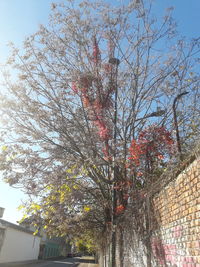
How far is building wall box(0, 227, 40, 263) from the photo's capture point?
74.9 feet

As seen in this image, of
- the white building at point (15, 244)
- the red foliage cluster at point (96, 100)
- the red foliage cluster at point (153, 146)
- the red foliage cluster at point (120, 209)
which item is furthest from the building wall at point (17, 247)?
the red foliage cluster at point (153, 146)

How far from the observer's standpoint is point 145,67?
26.0 feet

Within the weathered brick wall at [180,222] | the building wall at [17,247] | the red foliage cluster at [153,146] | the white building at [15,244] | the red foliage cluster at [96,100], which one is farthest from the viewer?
the building wall at [17,247]

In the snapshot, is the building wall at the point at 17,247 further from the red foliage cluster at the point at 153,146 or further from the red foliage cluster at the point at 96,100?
the red foliage cluster at the point at 153,146

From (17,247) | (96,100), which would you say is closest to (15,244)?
(17,247)

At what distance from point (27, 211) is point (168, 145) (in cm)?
551

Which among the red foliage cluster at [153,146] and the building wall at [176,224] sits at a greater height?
the red foliage cluster at [153,146]

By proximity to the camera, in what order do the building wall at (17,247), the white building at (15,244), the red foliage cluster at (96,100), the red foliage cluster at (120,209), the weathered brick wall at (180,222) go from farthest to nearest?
the building wall at (17,247), the white building at (15,244), the red foliage cluster at (120,209), the red foliage cluster at (96,100), the weathered brick wall at (180,222)

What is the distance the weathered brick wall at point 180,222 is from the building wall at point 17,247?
22068 mm

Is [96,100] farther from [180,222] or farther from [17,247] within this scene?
[17,247]

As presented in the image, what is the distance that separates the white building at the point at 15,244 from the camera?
22.4m

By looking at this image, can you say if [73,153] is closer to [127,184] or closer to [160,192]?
[127,184]

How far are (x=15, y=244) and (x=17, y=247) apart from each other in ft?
2.41

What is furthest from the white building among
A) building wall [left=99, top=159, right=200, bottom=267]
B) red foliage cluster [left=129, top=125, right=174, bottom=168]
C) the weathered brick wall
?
the weathered brick wall
